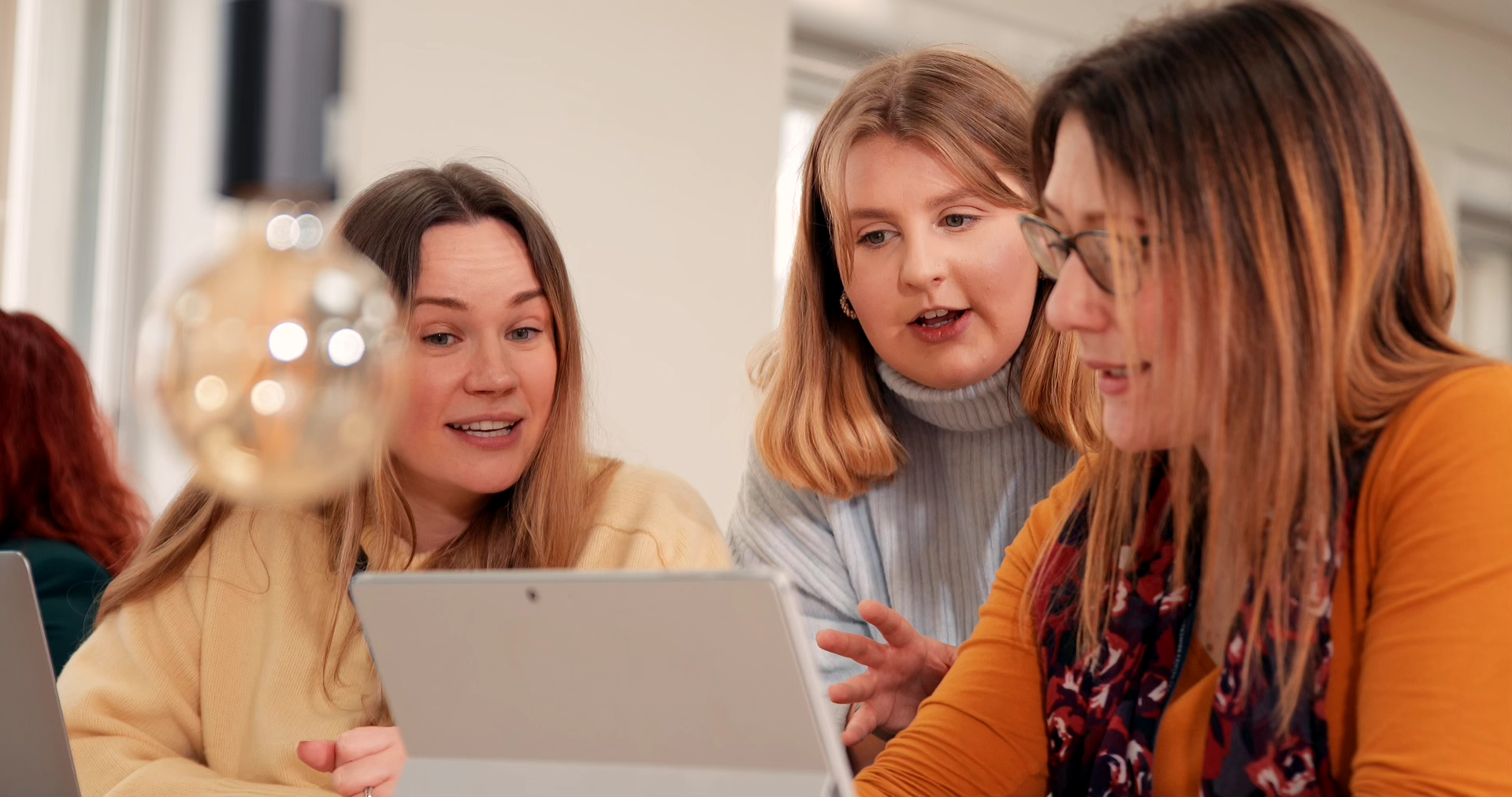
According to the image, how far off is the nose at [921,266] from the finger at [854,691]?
459 mm

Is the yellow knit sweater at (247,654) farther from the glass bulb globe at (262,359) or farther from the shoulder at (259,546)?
the glass bulb globe at (262,359)

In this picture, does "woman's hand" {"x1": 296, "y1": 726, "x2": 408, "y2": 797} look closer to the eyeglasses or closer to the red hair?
the eyeglasses

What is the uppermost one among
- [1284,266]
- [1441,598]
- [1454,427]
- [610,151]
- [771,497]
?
[610,151]

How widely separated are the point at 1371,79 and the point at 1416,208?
0.32ft

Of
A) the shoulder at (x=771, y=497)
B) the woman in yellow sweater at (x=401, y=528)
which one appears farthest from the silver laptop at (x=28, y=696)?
the shoulder at (x=771, y=497)

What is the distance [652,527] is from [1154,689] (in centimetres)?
66

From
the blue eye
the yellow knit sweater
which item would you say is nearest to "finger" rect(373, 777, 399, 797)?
the yellow knit sweater

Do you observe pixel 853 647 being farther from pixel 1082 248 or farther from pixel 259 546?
pixel 259 546

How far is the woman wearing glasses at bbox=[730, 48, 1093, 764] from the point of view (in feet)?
5.58

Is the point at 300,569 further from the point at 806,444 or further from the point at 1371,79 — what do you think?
the point at 1371,79

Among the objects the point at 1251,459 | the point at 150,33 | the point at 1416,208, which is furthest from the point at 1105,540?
the point at 150,33

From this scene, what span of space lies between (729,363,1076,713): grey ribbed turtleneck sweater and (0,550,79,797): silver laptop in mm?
851

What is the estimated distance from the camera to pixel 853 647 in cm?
147

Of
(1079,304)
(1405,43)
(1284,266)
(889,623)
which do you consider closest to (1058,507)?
(889,623)
